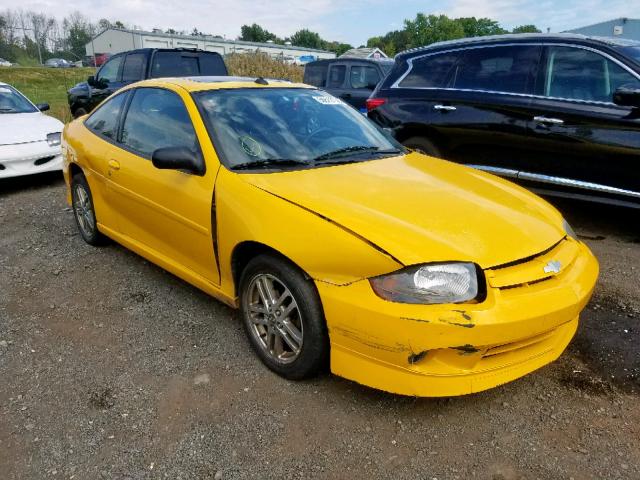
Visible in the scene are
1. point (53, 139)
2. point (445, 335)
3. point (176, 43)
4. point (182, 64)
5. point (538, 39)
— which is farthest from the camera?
point (176, 43)

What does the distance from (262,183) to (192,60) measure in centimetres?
808

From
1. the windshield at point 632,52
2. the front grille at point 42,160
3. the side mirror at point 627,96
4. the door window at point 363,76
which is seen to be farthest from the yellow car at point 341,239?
the door window at point 363,76

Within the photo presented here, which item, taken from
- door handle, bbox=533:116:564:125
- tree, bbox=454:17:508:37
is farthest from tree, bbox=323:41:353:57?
door handle, bbox=533:116:564:125

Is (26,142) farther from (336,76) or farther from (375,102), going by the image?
(336,76)

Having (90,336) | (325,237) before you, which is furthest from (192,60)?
(325,237)

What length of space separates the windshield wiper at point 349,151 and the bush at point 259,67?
1632 cm

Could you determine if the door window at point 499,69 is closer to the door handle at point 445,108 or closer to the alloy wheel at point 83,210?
the door handle at point 445,108

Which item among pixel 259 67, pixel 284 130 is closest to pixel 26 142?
pixel 284 130

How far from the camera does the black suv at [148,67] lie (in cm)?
959

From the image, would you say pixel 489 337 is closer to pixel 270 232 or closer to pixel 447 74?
pixel 270 232

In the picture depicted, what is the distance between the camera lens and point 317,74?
34.8 feet

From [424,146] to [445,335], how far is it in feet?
12.3

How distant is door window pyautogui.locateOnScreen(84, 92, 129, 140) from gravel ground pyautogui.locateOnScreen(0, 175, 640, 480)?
136 centimetres

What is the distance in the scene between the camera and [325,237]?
2352 mm
